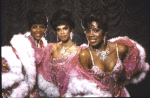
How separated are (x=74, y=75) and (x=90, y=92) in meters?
0.18

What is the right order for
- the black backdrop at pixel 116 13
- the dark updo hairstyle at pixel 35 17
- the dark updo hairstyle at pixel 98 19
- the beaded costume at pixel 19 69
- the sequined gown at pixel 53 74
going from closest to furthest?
the dark updo hairstyle at pixel 98 19 → the beaded costume at pixel 19 69 → the sequined gown at pixel 53 74 → the dark updo hairstyle at pixel 35 17 → the black backdrop at pixel 116 13

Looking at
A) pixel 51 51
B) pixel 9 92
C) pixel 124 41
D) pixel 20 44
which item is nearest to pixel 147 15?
pixel 124 41

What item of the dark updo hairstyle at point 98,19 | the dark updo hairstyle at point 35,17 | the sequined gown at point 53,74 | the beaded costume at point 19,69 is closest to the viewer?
the dark updo hairstyle at point 98,19

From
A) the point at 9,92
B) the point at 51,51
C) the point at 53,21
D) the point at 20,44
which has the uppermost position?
the point at 53,21

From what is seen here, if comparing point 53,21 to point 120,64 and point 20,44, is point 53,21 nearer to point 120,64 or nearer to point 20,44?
point 20,44

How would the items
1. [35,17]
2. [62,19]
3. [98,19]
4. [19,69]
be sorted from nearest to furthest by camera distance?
[98,19]
[19,69]
[62,19]
[35,17]

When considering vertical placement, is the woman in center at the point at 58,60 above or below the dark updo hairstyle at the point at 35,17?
below

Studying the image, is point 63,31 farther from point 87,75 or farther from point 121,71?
point 121,71

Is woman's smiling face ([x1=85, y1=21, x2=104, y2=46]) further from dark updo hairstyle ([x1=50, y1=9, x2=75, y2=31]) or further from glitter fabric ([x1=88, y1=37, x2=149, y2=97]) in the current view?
dark updo hairstyle ([x1=50, y1=9, x2=75, y2=31])

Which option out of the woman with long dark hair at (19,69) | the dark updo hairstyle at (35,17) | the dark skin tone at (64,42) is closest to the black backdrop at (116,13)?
the dark updo hairstyle at (35,17)

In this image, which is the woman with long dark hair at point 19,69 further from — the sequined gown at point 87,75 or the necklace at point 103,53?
the necklace at point 103,53

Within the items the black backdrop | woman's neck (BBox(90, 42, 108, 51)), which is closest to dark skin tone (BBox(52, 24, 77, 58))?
woman's neck (BBox(90, 42, 108, 51))

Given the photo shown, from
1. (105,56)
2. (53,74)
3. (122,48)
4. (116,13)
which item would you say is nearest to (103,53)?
(105,56)

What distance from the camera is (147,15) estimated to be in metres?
2.37
